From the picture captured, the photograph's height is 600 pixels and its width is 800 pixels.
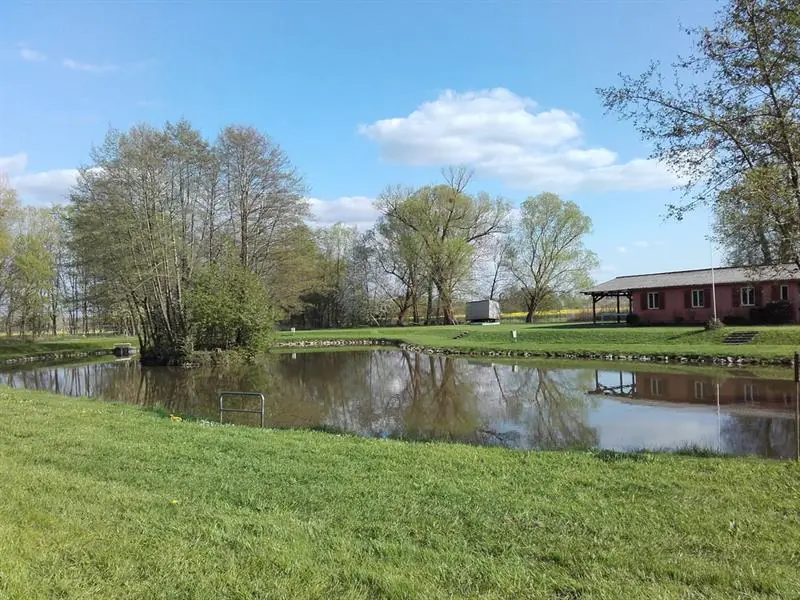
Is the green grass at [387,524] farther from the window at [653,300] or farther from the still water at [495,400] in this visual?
the window at [653,300]

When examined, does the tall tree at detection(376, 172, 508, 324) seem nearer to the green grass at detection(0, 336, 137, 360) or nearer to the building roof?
the building roof

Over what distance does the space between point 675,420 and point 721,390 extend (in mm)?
5391

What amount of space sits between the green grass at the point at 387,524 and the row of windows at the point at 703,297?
30.9 meters

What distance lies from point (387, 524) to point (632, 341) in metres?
29.8

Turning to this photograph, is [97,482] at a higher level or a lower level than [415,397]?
higher

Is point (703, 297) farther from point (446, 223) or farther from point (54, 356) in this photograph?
point (54, 356)

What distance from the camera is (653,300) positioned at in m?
40.8

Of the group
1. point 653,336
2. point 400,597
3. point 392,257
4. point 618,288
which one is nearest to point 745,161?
point 400,597

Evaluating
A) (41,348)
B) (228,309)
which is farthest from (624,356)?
(41,348)

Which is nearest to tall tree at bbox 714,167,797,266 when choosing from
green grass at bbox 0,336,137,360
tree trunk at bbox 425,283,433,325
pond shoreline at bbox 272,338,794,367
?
pond shoreline at bbox 272,338,794,367

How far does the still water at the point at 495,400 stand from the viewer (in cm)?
1166

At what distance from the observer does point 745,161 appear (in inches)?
297

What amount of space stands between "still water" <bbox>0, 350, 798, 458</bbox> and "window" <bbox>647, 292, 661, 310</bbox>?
17326mm

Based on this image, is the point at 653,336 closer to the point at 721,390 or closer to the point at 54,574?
the point at 721,390
